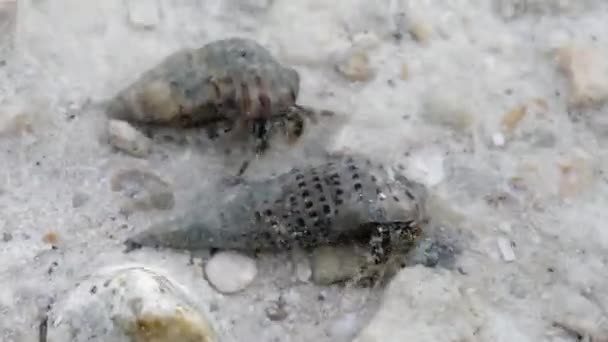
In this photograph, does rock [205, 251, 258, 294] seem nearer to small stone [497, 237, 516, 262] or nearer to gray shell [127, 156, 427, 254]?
gray shell [127, 156, 427, 254]

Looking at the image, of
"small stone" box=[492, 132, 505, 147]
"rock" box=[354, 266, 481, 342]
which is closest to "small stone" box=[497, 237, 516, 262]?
"rock" box=[354, 266, 481, 342]

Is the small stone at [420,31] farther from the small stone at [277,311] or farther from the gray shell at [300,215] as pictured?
the small stone at [277,311]

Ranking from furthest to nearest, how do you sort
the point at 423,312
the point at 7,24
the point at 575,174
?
the point at 7,24 → the point at 575,174 → the point at 423,312

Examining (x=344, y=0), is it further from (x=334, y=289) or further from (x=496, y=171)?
(x=334, y=289)

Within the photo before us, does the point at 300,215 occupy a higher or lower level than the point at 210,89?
lower

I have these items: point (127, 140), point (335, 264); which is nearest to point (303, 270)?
point (335, 264)

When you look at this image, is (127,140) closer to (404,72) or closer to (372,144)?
(372,144)
